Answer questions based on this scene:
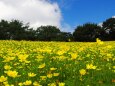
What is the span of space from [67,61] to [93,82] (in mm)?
3012

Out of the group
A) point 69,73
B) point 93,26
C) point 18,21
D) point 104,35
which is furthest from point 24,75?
point 18,21

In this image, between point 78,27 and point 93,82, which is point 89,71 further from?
point 78,27

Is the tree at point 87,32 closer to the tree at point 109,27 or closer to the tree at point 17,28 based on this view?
the tree at point 109,27

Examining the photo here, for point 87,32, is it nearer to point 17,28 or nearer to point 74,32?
point 74,32

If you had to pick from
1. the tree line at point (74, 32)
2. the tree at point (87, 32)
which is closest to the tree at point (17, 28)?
the tree line at point (74, 32)

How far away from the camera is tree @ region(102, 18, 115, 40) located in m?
72.4

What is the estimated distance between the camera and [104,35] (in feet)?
236

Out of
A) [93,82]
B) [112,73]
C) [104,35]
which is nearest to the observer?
[93,82]

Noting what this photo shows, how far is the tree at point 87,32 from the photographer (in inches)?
2832

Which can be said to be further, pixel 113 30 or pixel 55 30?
pixel 55 30

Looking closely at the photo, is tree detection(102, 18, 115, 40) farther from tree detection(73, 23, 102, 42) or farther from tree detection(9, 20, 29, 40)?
tree detection(9, 20, 29, 40)

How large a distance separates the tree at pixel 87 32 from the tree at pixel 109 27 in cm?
182

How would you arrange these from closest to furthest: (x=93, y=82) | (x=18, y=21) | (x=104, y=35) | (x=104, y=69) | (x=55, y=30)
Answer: (x=93, y=82) < (x=104, y=69) < (x=104, y=35) < (x=18, y=21) < (x=55, y=30)

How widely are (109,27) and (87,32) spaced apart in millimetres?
4965
